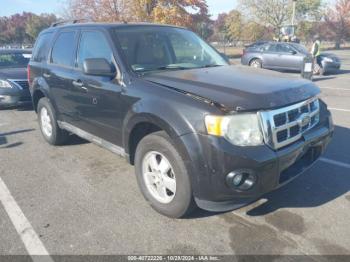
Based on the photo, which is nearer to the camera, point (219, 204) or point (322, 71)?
point (219, 204)

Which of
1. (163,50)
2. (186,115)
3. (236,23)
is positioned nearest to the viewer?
(186,115)

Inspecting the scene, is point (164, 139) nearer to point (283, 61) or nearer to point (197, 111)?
point (197, 111)

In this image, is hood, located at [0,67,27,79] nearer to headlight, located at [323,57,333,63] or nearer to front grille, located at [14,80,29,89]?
front grille, located at [14,80,29,89]

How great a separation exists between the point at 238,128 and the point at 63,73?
3.01m

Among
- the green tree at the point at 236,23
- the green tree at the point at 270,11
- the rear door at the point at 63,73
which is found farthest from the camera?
the green tree at the point at 236,23

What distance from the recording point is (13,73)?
9.03 meters

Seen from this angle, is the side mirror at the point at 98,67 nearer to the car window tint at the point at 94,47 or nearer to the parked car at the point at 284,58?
the car window tint at the point at 94,47

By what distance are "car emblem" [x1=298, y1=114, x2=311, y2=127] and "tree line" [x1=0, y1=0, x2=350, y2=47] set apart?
57.7 feet

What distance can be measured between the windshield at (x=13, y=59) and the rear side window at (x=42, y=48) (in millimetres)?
4416

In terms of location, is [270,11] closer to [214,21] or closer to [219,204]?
[214,21]

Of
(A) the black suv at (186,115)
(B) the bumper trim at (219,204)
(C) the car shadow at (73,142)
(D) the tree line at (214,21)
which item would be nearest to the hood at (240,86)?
(A) the black suv at (186,115)

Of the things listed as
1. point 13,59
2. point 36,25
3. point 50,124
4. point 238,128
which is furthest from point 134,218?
point 36,25

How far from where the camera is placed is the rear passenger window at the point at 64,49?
4820 millimetres

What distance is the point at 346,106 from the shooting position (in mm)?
8578
